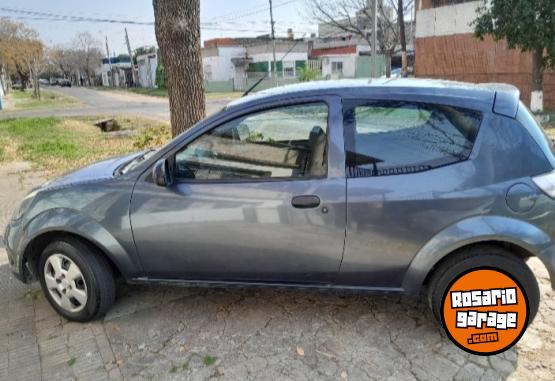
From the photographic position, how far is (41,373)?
98.4 inches

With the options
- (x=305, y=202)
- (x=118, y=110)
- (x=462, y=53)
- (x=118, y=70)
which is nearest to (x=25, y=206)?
(x=305, y=202)

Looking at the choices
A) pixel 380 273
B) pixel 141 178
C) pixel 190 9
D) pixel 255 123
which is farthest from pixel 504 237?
pixel 190 9

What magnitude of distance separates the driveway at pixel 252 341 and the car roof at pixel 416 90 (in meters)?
1.33

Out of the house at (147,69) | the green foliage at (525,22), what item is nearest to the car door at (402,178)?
the green foliage at (525,22)

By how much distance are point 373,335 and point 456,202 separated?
1001 millimetres

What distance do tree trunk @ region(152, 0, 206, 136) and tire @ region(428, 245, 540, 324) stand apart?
3799mm

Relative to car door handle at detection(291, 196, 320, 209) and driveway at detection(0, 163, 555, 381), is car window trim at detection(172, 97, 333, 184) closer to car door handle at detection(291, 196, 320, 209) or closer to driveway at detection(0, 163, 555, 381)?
car door handle at detection(291, 196, 320, 209)

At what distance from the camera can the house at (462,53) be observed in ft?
47.3

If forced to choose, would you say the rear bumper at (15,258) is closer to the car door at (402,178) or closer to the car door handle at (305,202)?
the car door handle at (305,202)

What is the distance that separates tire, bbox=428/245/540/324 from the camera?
2344mm

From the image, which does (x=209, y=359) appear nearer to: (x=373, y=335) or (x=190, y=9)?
(x=373, y=335)

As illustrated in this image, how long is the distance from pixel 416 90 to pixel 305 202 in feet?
3.05

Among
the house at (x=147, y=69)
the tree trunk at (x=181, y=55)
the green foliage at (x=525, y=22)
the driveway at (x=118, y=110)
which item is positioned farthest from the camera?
the house at (x=147, y=69)
